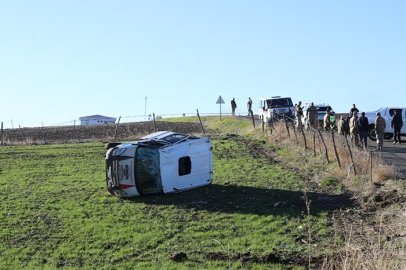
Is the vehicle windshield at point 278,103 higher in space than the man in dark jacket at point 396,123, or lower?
higher

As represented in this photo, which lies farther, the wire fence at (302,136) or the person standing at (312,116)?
the person standing at (312,116)

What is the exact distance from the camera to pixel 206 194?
20281 mm

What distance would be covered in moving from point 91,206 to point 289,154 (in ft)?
33.7

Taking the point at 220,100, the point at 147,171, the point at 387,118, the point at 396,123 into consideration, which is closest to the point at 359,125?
the point at 396,123

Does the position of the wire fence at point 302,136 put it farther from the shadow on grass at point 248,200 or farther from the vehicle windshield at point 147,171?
the vehicle windshield at point 147,171

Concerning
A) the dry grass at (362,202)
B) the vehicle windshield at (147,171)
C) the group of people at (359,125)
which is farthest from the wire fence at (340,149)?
the vehicle windshield at (147,171)

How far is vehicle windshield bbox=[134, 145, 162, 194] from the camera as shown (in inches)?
784

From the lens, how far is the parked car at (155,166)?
65.5 feet

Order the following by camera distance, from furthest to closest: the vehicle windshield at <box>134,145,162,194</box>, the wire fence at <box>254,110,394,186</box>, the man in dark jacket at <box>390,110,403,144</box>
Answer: the man in dark jacket at <box>390,110,403,144</box>
the vehicle windshield at <box>134,145,162,194</box>
the wire fence at <box>254,110,394,186</box>

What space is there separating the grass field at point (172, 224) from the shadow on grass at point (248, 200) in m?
0.03

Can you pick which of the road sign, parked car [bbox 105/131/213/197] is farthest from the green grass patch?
the road sign

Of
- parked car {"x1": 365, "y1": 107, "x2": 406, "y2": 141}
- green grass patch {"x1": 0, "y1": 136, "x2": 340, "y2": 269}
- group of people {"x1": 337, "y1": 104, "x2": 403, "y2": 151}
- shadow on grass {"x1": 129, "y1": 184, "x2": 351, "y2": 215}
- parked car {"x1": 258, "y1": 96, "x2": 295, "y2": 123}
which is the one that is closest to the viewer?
green grass patch {"x1": 0, "y1": 136, "x2": 340, "y2": 269}

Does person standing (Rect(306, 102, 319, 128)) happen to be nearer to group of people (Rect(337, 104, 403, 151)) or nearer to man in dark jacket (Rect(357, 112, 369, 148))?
group of people (Rect(337, 104, 403, 151))

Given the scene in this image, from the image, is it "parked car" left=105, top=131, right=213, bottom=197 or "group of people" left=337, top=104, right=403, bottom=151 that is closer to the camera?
"parked car" left=105, top=131, right=213, bottom=197
